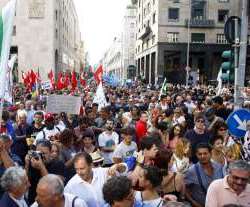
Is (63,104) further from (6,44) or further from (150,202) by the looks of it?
(150,202)

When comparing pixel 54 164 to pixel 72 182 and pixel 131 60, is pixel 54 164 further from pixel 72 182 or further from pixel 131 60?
pixel 131 60

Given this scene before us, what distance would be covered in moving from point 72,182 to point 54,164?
106cm

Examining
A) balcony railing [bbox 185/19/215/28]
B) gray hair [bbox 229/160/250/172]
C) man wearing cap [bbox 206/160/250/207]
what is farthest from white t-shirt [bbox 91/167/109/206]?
balcony railing [bbox 185/19/215/28]

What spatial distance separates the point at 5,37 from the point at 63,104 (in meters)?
5.46

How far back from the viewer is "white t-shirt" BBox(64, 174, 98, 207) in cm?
483

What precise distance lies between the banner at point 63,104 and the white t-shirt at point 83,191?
552 cm

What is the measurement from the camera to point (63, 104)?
10398 mm

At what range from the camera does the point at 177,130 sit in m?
8.69

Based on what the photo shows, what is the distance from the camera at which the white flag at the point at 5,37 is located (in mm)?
4852

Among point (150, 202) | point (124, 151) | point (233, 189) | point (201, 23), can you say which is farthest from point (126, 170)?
point (201, 23)

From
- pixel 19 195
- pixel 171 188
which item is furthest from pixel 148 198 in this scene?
pixel 19 195

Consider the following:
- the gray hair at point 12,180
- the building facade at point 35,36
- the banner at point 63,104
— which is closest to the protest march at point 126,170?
the gray hair at point 12,180

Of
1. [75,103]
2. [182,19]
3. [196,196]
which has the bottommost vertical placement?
[196,196]

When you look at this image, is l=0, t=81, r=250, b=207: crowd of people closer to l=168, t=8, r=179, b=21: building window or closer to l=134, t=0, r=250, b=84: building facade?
l=134, t=0, r=250, b=84: building facade
